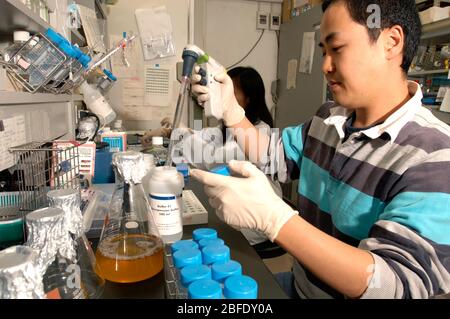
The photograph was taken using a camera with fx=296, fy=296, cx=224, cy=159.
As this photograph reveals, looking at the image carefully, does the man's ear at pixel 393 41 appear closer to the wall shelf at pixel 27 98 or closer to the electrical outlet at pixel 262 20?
the wall shelf at pixel 27 98

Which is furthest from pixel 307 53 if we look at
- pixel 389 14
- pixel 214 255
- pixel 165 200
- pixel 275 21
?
pixel 214 255

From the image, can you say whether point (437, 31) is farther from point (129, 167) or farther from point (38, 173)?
point (38, 173)

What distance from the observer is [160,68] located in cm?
259

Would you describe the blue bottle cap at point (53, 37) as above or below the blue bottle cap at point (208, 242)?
above

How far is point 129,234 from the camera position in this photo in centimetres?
62

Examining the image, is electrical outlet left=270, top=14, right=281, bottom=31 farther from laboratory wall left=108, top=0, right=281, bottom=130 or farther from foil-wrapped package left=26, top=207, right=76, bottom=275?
foil-wrapped package left=26, top=207, right=76, bottom=275

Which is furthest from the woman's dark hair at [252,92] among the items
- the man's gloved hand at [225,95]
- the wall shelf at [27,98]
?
the wall shelf at [27,98]

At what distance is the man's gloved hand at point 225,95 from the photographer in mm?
1118

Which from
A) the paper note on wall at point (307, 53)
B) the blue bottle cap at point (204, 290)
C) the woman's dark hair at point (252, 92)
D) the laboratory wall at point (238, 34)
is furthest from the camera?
the laboratory wall at point (238, 34)

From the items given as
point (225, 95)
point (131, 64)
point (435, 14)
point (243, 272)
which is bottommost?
point (243, 272)

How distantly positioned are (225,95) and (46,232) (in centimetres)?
91

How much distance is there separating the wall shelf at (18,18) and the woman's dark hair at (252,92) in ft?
3.98

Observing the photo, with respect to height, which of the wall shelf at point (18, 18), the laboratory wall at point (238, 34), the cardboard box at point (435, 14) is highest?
the laboratory wall at point (238, 34)

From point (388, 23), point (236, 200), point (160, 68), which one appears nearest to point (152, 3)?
point (160, 68)
